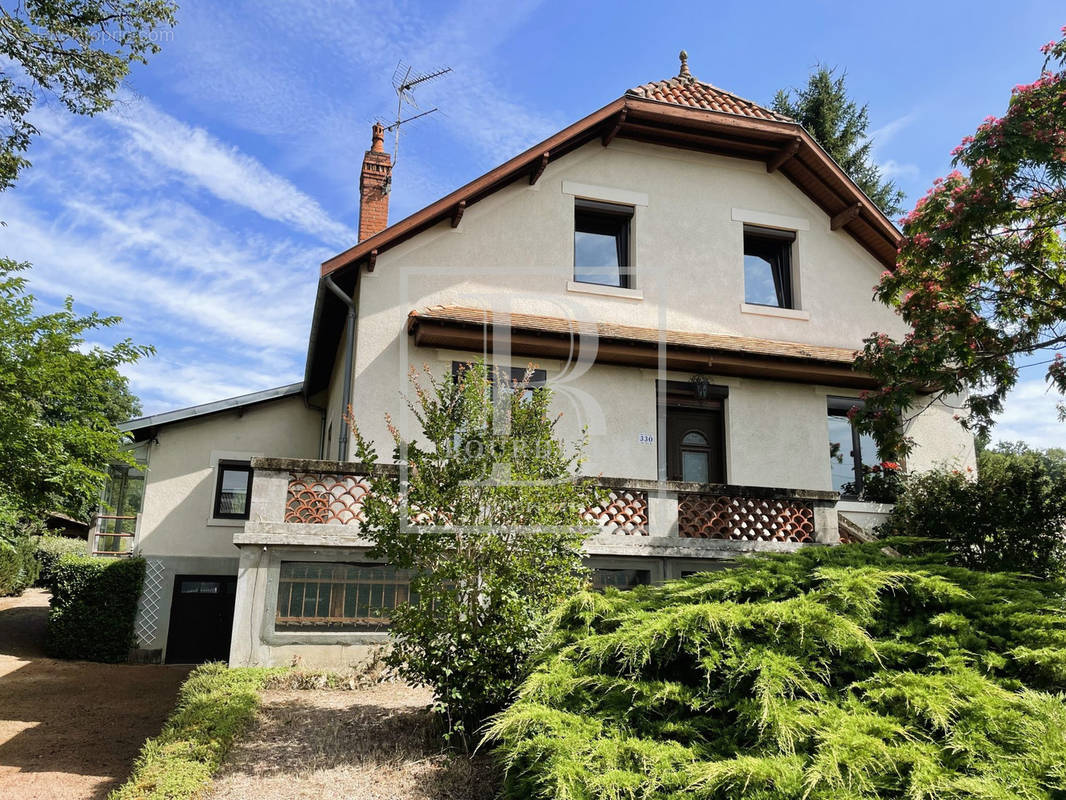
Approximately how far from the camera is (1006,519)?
10.0 metres

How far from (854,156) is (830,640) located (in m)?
26.6

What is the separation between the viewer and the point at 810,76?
2719 centimetres

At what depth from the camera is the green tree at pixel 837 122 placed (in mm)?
26922

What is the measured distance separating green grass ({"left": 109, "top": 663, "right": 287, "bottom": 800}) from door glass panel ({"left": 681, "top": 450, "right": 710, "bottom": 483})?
7.39m

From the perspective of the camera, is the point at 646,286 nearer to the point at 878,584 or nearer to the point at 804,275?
the point at 804,275

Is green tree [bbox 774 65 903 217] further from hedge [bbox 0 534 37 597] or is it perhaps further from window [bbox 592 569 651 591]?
hedge [bbox 0 534 37 597]

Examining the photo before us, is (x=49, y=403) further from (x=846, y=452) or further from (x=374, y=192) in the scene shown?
(x=846, y=452)

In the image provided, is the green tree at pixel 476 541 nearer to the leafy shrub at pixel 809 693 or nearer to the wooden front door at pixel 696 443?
the leafy shrub at pixel 809 693

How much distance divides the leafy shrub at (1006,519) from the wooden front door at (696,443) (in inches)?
135

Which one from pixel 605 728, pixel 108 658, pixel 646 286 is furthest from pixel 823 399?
pixel 108 658

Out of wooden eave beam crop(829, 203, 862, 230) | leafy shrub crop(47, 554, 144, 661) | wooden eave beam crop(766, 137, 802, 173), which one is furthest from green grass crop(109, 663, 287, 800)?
wooden eave beam crop(829, 203, 862, 230)

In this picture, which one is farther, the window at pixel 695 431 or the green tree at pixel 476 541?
the window at pixel 695 431

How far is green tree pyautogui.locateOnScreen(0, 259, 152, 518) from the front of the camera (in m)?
12.2

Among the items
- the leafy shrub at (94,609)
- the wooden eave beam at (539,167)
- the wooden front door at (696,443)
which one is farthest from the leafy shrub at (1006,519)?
the leafy shrub at (94,609)
